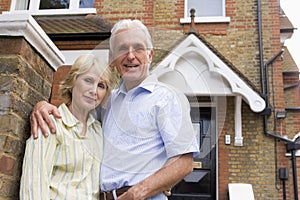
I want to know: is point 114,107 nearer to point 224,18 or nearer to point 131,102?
point 131,102

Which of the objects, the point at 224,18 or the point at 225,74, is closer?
the point at 225,74

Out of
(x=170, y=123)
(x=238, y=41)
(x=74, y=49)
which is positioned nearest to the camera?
(x=170, y=123)

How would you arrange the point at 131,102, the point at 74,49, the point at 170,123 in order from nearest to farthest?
the point at 170,123 → the point at 131,102 → the point at 74,49

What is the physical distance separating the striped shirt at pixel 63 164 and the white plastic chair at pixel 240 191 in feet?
13.1

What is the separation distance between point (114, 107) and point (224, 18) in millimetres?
5020

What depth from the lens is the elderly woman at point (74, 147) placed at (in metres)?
1.28

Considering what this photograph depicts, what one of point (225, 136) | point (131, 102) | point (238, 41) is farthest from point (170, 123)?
point (238, 41)

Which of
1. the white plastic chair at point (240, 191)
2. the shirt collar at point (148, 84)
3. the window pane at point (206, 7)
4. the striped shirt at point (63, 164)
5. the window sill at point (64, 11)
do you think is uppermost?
the window pane at point (206, 7)

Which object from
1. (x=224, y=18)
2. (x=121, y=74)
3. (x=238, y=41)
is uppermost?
(x=224, y=18)

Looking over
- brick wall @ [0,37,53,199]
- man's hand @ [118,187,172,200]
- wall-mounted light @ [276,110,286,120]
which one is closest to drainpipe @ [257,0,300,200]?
wall-mounted light @ [276,110,286,120]

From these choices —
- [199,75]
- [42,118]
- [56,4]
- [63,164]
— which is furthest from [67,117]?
[56,4]

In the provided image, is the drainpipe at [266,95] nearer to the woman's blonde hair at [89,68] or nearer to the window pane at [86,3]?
the window pane at [86,3]

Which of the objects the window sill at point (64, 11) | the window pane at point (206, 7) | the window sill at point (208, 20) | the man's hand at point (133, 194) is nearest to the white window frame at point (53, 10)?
the window sill at point (64, 11)

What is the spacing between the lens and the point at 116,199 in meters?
1.37
